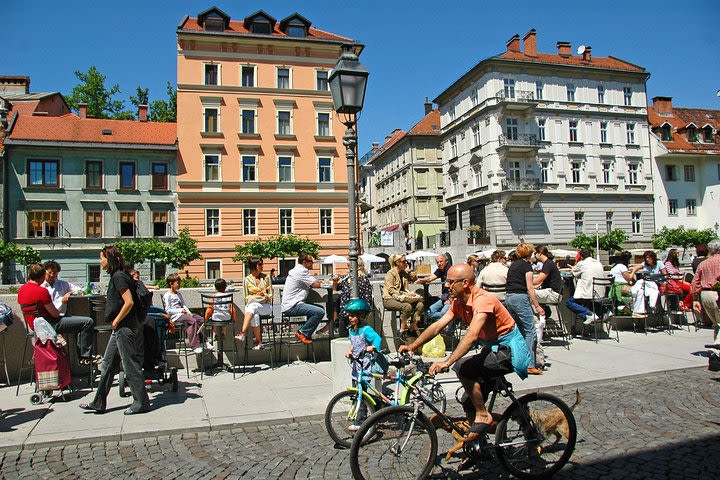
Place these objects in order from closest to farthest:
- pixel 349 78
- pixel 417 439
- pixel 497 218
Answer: pixel 417 439
pixel 349 78
pixel 497 218

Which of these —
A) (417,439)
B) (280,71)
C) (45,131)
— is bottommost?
(417,439)

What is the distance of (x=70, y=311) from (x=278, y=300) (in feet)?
11.7

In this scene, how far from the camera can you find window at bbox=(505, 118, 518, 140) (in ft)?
159

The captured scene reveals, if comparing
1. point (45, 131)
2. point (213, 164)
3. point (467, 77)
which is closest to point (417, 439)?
point (213, 164)

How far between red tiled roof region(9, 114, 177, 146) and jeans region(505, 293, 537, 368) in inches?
1471

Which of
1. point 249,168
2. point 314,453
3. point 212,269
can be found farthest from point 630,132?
point 314,453

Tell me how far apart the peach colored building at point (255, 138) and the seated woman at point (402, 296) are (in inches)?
1245

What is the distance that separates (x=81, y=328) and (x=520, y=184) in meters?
44.1

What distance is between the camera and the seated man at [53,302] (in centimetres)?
734

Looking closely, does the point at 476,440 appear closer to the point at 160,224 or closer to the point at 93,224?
the point at 160,224

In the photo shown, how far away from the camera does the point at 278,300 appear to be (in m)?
10.5

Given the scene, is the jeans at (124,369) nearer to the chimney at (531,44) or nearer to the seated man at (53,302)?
the seated man at (53,302)

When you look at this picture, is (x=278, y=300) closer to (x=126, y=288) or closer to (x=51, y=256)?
(x=126, y=288)

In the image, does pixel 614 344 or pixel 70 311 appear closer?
pixel 70 311
